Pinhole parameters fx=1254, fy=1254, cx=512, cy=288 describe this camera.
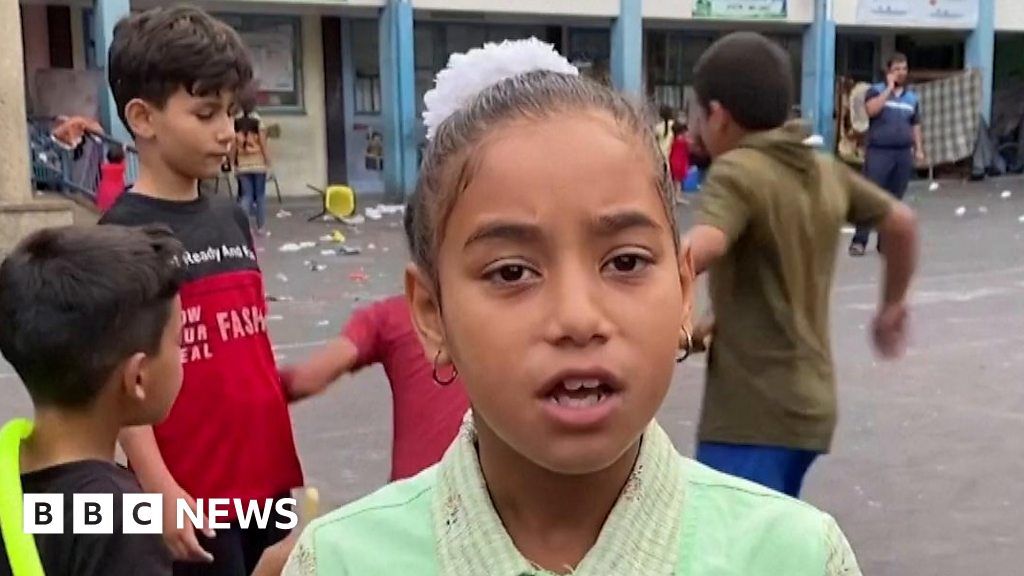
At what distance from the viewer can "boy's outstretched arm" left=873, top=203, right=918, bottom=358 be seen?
3240 mm

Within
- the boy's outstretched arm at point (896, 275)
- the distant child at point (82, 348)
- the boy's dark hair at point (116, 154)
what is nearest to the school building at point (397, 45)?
the boy's dark hair at point (116, 154)

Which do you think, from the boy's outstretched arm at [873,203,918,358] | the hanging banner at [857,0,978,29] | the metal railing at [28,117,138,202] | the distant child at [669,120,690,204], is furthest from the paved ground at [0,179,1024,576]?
the hanging banner at [857,0,978,29]

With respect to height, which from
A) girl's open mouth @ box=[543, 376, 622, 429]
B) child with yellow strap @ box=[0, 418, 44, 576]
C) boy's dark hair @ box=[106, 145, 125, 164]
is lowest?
boy's dark hair @ box=[106, 145, 125, 164]

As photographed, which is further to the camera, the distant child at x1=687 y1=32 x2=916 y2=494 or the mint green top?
the distant child at x1=687 y1=32 x2=916 y2=494

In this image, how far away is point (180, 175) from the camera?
263 centimetres

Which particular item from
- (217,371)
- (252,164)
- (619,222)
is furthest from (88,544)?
(252,164)

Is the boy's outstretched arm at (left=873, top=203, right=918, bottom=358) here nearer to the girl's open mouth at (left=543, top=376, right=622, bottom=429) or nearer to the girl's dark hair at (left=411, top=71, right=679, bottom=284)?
the girl's dark hair at (left=411, top=71, right=679, bottom=284)

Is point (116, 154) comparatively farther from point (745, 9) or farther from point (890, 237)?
point (890, 237)

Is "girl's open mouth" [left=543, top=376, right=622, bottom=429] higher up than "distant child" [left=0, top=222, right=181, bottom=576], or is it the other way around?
"girl's open mouth" [left=543, top=376, right=622, bottom=429]

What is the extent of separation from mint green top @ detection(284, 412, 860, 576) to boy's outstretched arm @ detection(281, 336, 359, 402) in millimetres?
1309

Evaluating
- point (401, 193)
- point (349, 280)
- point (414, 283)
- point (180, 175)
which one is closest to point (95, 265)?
point (180, 175)

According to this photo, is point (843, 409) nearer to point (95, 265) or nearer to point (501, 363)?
point (95, 265)

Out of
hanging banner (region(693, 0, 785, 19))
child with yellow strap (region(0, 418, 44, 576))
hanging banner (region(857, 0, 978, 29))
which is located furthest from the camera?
hanging banner (region(857, 0, 978, 29))

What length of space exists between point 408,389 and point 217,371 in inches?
15.5
